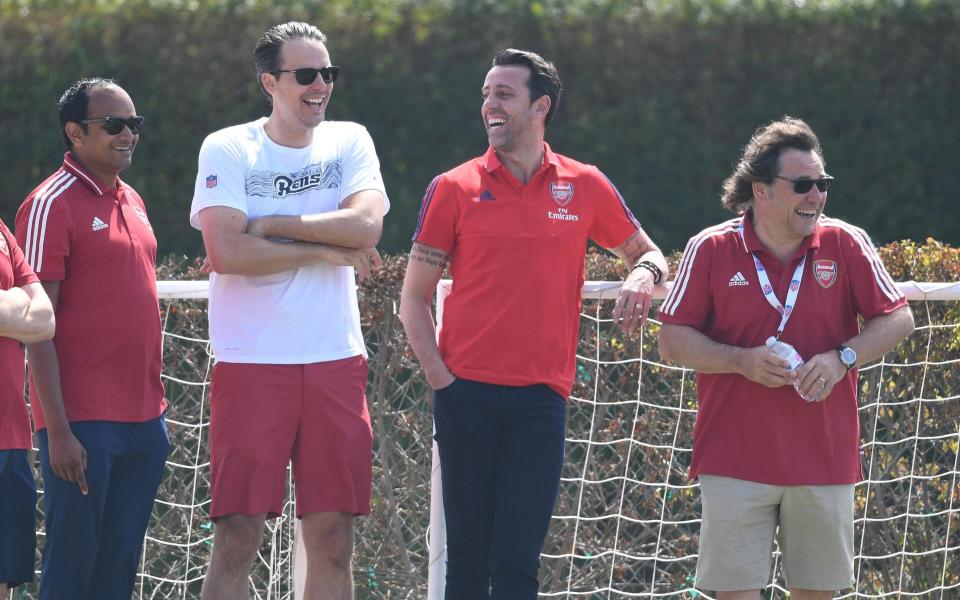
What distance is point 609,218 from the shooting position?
4820mm

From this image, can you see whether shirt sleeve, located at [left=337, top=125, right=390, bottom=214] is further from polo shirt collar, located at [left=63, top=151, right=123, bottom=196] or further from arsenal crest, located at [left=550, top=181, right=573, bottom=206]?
polo shirt collar, located at [left=63, top=151, right=123, bottom=196]

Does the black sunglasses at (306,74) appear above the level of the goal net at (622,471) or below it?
above

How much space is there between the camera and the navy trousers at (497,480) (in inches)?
177

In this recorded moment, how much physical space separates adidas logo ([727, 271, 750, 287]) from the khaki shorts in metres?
0.65

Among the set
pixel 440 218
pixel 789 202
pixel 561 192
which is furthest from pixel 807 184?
pixel 440 218

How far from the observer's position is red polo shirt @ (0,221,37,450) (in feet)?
13.8

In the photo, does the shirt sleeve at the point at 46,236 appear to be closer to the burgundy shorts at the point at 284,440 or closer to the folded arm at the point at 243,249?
the folded arm at the point at 243,249

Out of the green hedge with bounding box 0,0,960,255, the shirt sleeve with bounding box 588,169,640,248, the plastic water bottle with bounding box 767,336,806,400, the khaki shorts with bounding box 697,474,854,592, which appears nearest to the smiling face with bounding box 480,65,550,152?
the shirt sleeve with bounding box 588,169,640,248

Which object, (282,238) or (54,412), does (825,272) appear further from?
(54,412)

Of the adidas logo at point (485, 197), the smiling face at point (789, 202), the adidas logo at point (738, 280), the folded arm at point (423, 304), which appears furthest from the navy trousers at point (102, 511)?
the smiling face at point (789, 202)

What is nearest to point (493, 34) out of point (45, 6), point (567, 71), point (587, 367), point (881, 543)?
point (567, 71)

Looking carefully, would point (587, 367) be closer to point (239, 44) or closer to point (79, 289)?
point (79, 289)

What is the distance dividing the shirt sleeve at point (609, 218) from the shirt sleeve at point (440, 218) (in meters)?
0.51

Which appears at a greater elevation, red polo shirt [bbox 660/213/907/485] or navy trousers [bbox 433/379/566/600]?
red polo shirt [bbox 660/213/907/485]
